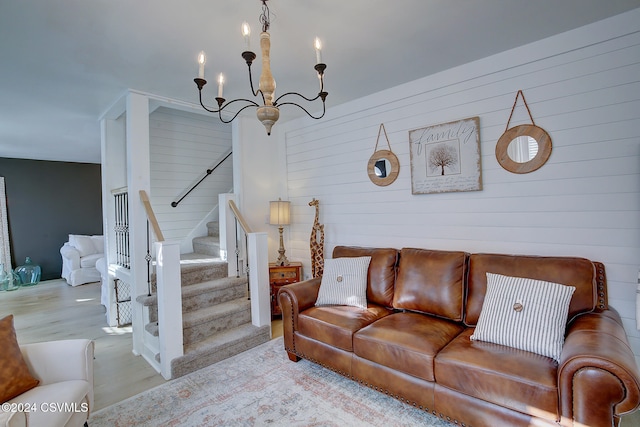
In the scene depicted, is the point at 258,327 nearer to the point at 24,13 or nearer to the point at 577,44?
the point at 24,13

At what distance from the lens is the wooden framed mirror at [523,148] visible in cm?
235

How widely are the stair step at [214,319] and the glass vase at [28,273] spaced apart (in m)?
5.45

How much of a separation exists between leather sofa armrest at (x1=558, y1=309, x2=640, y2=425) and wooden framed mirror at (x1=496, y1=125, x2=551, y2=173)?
1.32 meters

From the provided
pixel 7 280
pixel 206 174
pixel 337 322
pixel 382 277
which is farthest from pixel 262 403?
pixel 7 280

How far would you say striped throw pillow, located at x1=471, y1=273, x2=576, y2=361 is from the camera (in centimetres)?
179

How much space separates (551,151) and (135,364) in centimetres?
401

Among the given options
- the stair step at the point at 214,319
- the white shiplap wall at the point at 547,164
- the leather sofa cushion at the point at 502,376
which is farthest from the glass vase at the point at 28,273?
the leather sofa cushion at the point at 502,376

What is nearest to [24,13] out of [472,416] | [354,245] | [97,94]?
[97,94]

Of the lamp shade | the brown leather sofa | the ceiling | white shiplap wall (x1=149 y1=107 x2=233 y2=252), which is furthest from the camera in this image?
white shiplap wall (x1=149 y1=107 x2=233 y2=252)

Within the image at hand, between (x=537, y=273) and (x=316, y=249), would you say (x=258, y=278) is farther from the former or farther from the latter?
(x=537, y=273)

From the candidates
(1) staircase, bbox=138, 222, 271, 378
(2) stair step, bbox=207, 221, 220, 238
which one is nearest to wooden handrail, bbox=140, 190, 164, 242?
(1) staircase, bbox=138, 222, 271, 378

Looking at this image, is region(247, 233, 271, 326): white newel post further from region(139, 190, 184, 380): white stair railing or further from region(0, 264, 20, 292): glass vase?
region(0, 264, 20, 292): glass vase

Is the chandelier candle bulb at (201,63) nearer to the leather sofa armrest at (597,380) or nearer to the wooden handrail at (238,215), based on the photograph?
the wooden handrail at (238,215)

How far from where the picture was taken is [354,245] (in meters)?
3.60
